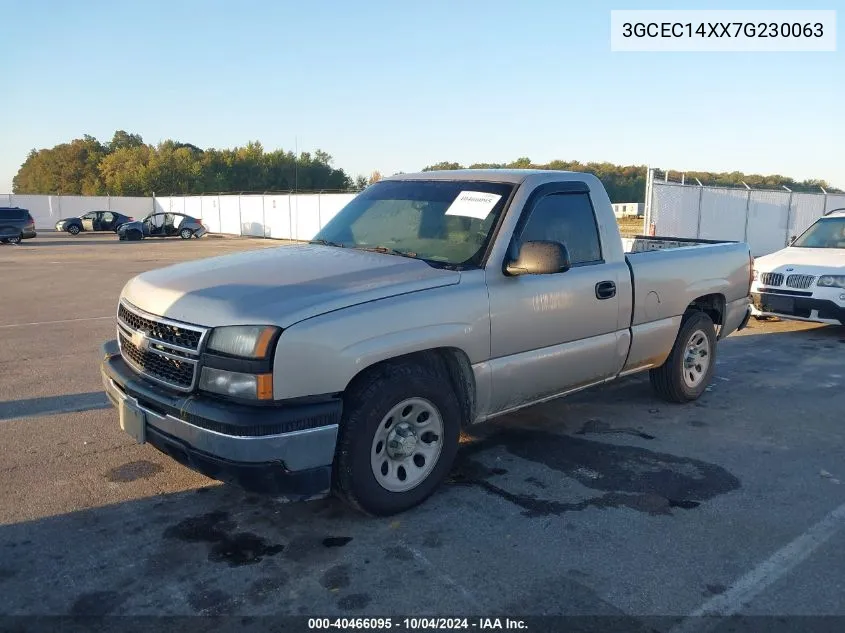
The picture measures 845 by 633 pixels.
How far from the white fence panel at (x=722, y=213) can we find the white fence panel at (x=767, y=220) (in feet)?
1.54

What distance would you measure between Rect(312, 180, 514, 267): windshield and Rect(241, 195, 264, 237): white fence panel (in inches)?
1401

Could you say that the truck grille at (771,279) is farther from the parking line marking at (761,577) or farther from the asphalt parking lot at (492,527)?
the parking line marking at (761,577)

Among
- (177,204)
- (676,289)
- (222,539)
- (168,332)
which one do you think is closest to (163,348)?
(168,332)

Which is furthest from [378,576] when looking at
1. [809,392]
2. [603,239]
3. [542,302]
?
[809,392]

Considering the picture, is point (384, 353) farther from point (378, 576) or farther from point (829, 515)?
point (829, 515)

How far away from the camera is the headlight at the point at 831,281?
8.65 meters

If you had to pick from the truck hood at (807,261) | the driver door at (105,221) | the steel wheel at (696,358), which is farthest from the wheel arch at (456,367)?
the driver door at (105,221)

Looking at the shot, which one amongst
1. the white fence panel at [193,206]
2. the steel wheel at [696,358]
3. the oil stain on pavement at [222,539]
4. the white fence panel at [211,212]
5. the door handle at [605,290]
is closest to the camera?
the oil stain on pavement at [222,539]

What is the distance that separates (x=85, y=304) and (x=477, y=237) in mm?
9473

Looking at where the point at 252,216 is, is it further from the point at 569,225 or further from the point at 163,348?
the point at 163,348

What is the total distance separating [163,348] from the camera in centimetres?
361

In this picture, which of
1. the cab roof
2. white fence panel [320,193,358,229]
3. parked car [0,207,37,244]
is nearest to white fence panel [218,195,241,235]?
white fence panel [320,193,358,229]

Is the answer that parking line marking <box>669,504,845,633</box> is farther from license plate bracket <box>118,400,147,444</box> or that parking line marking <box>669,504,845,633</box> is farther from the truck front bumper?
license plate bracket <box>118,400,147,444</box>

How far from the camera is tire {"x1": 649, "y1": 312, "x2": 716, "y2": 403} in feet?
19.2
